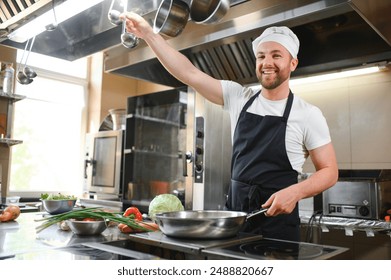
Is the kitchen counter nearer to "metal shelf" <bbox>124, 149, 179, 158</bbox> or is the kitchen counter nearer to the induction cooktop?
the induction cooktop

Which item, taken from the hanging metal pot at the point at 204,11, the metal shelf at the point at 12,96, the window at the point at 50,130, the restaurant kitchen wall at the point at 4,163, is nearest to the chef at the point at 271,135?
the hanging metal pot at the point at 204,11

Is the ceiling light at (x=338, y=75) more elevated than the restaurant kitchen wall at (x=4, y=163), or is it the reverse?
the ceiling light at (x=338, y=75)

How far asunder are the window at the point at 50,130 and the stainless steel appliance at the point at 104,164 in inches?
38.3

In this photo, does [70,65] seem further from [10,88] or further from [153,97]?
[153,97]

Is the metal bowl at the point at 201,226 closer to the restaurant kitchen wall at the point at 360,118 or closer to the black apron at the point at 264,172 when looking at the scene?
the black apron at the point at 264,172

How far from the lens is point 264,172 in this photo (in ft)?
4.08

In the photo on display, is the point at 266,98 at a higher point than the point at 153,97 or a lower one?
lower

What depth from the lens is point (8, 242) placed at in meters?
0.93

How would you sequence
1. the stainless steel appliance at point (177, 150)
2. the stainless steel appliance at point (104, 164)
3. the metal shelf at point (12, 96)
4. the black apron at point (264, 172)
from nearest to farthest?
the black apron at point (264, 172) → the stainless steel appliance at point (177, 150) → the stainless steel appliance at point (104, 164) → the metal shelf at point (12, 96)

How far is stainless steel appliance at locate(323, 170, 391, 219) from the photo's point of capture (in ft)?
5.88

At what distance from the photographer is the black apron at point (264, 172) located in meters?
1.22

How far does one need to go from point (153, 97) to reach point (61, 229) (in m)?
1.61
